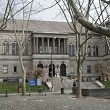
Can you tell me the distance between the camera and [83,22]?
6.09 m

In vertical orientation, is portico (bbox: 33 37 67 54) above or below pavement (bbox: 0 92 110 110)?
above

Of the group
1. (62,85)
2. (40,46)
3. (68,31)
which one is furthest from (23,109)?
(68,31)

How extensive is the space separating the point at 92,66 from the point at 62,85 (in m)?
20.9

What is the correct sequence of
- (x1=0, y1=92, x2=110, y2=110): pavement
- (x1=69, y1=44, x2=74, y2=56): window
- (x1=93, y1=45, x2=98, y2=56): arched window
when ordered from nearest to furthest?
1. (x1=0, y1=92, x2=110, y2=110): pavement
2. (x1=69, y1=44, x2=74, y2=56): window
3. (x1=93, y1=45, x2=98, y2=56): arched window

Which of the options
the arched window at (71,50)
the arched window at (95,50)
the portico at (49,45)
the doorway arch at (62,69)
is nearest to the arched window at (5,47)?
the portico at (49,45)

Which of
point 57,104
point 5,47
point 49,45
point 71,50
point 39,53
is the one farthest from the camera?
point 71,50

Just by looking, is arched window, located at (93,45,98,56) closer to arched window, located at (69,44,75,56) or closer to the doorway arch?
arched window, located at (69,44,75,56)

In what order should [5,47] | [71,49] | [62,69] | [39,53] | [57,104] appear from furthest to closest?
1. [71,49]
2. [62,69]
3. [5,47]
4. [39,53]
5. [57,104]

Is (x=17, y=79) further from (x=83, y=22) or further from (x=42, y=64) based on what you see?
(x=83, y=22)

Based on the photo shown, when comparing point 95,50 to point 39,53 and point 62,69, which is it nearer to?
point 62,69

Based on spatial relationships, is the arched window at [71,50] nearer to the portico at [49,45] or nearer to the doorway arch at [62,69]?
the portico at [49,45]

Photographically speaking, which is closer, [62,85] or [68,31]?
[62,85]

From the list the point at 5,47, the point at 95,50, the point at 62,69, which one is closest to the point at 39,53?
the point at 62,69

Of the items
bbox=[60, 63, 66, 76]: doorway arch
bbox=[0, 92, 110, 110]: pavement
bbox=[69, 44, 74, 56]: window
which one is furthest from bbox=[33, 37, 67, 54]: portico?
bbox=[0, 92, 110, 110]: pavement
